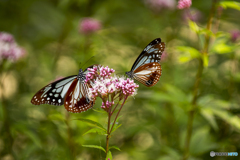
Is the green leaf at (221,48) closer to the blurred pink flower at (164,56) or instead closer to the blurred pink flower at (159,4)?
the blurred pink flower at (164,56)

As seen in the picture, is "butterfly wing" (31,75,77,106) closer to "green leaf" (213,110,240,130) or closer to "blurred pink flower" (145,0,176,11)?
"green leaf" (213,110,240,130)

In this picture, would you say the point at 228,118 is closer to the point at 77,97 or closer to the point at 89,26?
the point at 77,97

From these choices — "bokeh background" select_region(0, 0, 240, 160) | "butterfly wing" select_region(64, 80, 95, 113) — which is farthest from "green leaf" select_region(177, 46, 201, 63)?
"butterfly wing" select_region(64, 80, 95, 113)

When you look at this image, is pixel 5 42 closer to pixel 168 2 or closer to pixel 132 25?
pixel 132 25

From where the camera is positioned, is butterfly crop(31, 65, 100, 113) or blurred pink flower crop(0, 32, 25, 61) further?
blurred pink flower crop(0, 32, 25, 61)

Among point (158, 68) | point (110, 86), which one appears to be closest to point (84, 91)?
point (110, 86)

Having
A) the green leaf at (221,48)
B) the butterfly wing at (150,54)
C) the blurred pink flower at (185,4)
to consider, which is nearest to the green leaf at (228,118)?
the green leaf at (221,48)
